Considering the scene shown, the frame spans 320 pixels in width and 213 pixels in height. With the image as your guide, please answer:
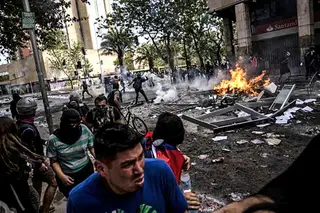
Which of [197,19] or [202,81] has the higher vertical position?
[197,19]

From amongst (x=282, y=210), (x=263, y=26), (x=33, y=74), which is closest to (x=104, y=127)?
(x=282, y=210)

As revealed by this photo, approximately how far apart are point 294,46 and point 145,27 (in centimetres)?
1374

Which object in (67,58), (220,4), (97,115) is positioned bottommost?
(97,115)

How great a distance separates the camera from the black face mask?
3.41m

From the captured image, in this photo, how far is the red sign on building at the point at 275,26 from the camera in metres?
21.5

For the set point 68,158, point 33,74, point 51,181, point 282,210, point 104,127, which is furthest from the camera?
point 33,74

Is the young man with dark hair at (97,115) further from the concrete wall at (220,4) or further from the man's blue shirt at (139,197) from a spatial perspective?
the concrete wall at (220,4)

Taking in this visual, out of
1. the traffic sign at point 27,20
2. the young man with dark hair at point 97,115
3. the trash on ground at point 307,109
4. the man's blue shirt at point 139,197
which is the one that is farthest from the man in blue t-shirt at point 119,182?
the trash on ground at point 307,109

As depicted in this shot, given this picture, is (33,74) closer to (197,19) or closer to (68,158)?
(197,19)

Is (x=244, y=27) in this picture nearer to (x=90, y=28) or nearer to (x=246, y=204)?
(x=246, y=204)

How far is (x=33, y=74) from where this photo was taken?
63.4 metres

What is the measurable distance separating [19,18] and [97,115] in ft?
22.1

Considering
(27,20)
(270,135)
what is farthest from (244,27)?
(27,20)

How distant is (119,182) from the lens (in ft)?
5.26
